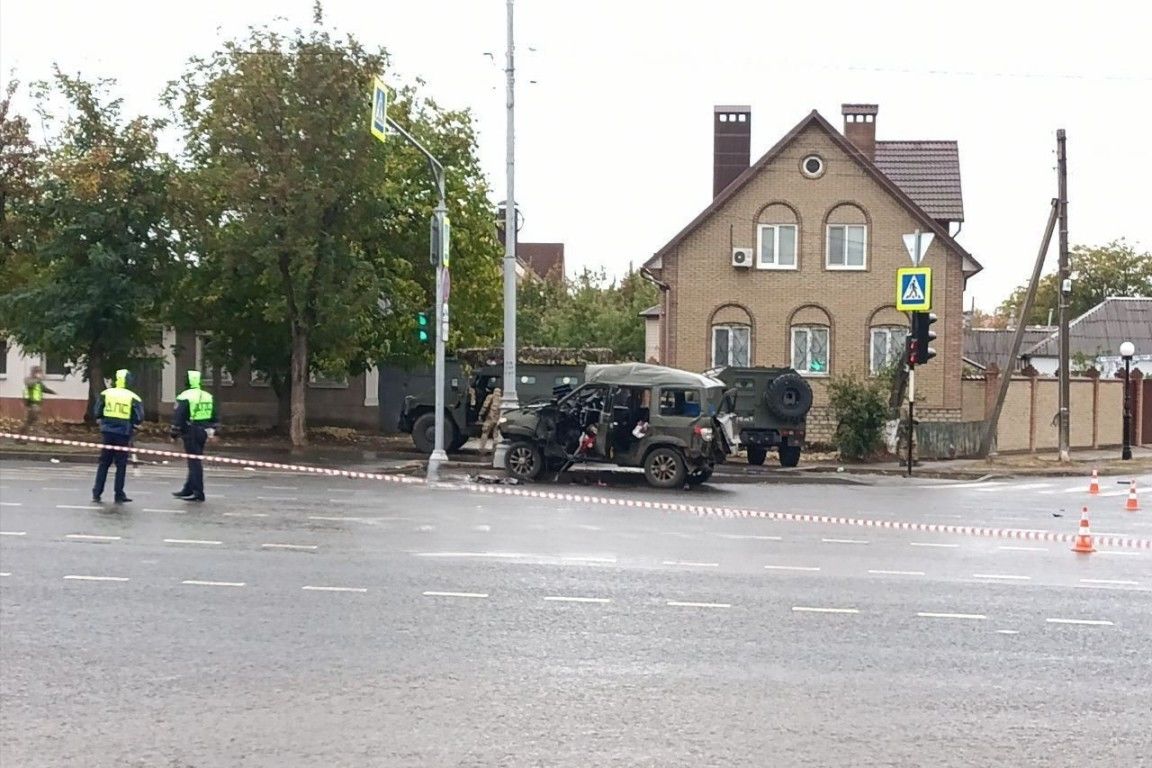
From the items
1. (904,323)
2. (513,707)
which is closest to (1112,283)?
(904,323)

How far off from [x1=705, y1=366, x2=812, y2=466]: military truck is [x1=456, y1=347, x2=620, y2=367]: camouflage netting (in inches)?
207

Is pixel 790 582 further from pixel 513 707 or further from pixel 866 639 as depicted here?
pixel 513 707

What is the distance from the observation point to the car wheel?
70.1ft

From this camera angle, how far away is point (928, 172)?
40656mm

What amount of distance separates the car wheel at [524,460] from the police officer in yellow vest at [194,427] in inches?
218

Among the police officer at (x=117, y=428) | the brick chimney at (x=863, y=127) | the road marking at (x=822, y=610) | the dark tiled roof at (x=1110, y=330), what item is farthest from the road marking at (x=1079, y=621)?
the dark tiled roof at (x=1110, y=330)

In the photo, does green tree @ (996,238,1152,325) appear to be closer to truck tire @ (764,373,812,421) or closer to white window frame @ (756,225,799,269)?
white window frame @ (756,225,799,269)

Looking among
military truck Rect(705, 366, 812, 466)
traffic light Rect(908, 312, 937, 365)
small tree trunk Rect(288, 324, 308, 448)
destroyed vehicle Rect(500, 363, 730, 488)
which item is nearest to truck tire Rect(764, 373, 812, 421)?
military truck Rect(705, 366, 812, 466)

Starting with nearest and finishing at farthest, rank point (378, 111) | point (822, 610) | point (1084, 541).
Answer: point (822, 610)
point (1084, 541)
point (378, 111)

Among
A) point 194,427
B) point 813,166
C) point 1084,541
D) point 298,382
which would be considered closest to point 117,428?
point 194,427

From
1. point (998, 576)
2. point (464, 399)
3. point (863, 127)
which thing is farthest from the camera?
point (863, 127)

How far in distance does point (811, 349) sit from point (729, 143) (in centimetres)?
867

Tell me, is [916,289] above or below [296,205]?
below

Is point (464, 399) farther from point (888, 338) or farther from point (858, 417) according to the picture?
point (888, 338)
